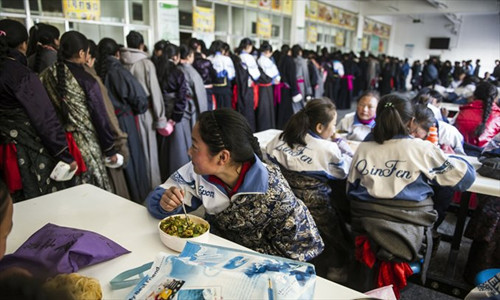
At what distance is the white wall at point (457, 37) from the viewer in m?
15.2

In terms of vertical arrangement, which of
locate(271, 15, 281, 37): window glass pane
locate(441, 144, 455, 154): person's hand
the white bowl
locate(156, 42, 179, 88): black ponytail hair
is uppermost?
locate(271, 15, 281, 37): window glass pane

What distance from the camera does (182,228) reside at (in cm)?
112

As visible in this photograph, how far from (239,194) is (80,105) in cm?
159

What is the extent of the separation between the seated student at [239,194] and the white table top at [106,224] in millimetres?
110

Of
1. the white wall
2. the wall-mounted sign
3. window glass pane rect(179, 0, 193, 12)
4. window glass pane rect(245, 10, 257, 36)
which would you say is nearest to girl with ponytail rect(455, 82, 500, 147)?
the wall-mounted sign

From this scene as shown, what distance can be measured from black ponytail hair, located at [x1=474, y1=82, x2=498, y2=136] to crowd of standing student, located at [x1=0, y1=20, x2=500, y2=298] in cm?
1

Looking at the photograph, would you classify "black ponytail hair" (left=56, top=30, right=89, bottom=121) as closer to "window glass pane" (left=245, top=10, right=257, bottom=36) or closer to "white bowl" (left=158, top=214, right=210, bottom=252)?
"white bowl" (left=158, top=214, right=210, bottom=252)

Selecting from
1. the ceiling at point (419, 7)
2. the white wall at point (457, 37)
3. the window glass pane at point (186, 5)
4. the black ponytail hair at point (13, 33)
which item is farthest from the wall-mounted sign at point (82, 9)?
the white wall at point (457, 37)

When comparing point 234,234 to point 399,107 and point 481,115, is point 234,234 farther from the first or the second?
point 481,115

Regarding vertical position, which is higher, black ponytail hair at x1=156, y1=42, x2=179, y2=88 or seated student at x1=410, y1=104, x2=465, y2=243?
black ponytail hair at x1=156, y1=42, x2=179, y2=88

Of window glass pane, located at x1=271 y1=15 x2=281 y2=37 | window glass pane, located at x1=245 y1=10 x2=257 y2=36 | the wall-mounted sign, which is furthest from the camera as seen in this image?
window glass pane, located at x1=271 y1=15 x2=281 y2=37

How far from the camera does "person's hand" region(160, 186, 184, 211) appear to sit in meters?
1.23

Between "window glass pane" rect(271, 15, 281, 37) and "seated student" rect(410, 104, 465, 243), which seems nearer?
"seated student" rect(410, 104, 465, 243)

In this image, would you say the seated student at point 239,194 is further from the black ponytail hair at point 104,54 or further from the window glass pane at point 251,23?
the window glass pane at point 251,23
